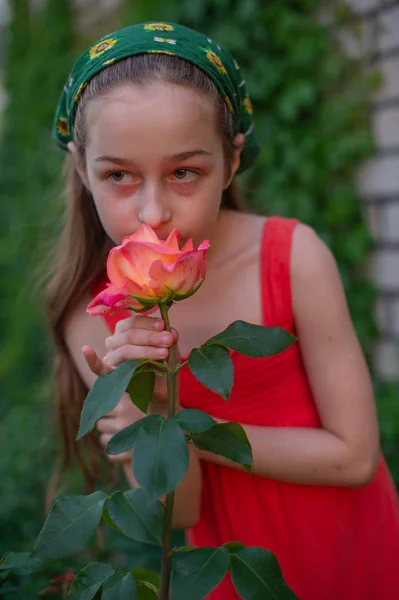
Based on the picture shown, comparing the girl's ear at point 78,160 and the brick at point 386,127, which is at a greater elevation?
the brick at point 386,127

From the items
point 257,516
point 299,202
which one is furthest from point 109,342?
point 299,202

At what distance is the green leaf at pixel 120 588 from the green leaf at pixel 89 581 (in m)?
0.03

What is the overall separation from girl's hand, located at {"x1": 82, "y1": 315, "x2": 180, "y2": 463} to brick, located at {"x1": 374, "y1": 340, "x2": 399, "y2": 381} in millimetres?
1949

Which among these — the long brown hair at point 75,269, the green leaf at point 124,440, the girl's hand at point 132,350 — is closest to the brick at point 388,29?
the long brown hair at point 75,269

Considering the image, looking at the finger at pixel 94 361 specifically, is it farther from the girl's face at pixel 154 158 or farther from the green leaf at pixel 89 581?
the green leaf at pixel 89 581

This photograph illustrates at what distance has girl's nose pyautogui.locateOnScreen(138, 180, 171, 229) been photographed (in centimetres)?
116

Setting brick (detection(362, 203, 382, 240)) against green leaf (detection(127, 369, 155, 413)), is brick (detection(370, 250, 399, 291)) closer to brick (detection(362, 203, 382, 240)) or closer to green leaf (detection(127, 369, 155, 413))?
brick (detection(362, 203, 382, 240))

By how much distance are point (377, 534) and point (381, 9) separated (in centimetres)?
228

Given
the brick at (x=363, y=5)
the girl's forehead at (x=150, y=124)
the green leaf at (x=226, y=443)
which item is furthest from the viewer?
the brick at (x=363, y=5)

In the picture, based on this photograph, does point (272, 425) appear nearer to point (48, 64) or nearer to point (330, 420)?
point (330, 420)

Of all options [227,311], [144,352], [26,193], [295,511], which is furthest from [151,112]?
[26,193]

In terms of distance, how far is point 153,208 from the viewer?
1.16 metres

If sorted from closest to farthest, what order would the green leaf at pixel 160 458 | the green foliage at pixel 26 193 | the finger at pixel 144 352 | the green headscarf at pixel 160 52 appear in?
the green leaf at pixel 160 458 → the finger at pixel 144 352 → the green headscarf at pixel 160 52 → the green foliage at pixel 26 193

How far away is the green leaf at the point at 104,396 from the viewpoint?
0.82m
